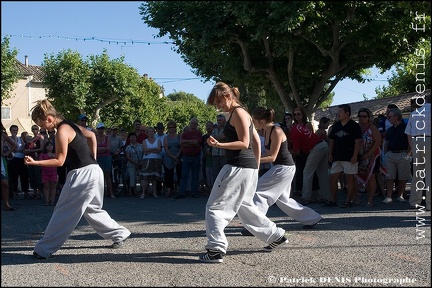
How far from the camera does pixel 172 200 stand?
14008 millimetres

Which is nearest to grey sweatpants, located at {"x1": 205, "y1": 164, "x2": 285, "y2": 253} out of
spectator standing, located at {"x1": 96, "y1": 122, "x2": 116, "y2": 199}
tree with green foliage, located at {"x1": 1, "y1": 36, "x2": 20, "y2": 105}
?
spectator standing, located at {"x1": 96, "y1": 122, "x2": 116, "y2": 199}

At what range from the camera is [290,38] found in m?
20.5

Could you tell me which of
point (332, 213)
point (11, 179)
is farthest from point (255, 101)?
point (332, 213)

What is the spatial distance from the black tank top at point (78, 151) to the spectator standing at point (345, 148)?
5.64 metres

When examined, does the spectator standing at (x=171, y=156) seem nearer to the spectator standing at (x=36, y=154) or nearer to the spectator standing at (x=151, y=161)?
the spectator standing at (x=151, y=161)

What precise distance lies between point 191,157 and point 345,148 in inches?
184

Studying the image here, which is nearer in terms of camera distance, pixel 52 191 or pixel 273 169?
pixel 273 169

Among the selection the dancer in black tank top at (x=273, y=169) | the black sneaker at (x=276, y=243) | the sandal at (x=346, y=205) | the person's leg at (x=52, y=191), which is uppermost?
the dancer in black tank top at (x=273, y=169)

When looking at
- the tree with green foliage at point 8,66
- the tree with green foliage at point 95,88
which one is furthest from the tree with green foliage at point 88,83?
the tree with green foliage at point 8,66

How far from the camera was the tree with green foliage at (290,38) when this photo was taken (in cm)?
1902

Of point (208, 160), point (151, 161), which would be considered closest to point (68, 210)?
point (151, 161)

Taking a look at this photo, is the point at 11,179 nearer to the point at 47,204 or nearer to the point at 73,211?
the point at 47,204

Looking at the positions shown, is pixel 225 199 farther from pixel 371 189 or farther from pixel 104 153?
pixel 104 153

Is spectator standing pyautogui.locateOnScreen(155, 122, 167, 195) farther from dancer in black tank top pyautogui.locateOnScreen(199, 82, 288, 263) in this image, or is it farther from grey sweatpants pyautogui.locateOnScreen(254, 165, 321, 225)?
dancer in black tank top pyautogui.locateOnScreen(199, 82, 288, 263)
